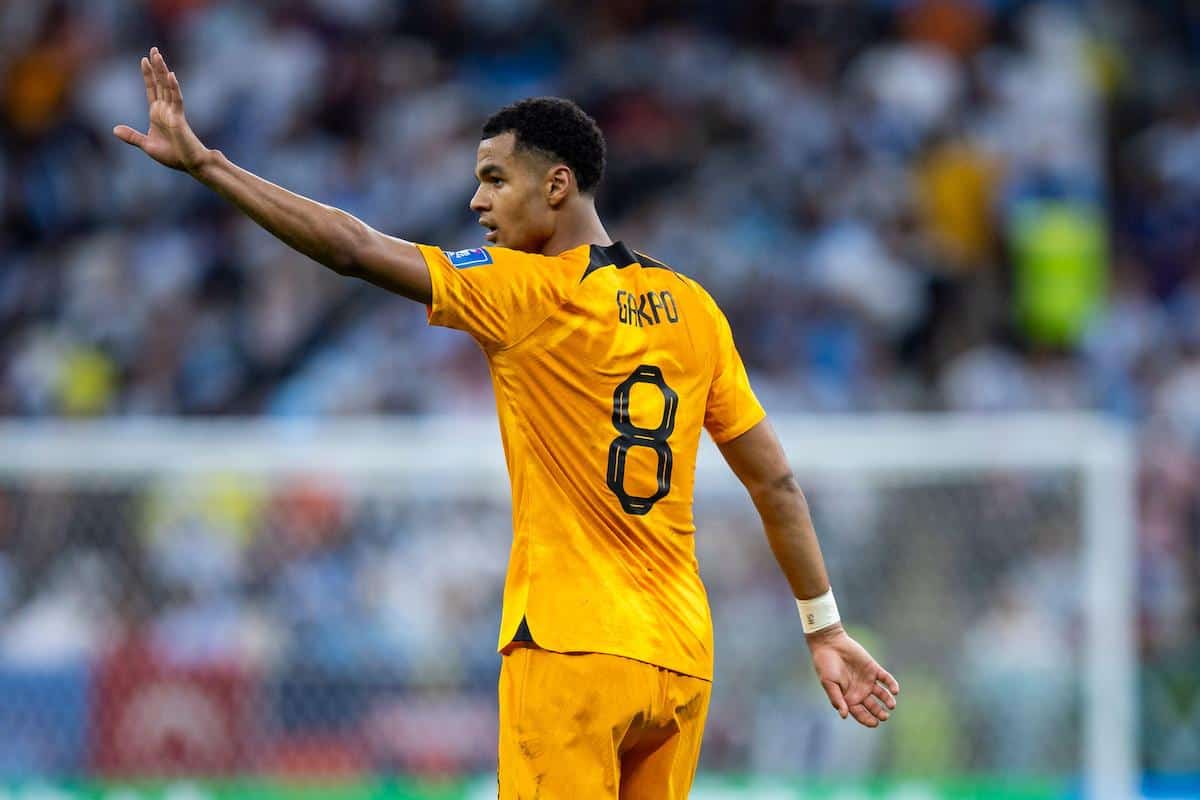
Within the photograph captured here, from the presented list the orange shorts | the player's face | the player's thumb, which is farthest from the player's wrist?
the orange shorts

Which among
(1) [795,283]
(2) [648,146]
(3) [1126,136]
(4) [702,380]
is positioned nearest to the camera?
(4) [702,380]

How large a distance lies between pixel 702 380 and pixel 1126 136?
1022cm

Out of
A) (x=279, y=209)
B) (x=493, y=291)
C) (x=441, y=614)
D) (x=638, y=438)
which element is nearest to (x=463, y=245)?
(x=441, y=614)

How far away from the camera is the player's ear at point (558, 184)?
4.02 metres

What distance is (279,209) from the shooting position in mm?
3627

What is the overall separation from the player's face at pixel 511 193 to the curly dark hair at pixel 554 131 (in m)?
0.03

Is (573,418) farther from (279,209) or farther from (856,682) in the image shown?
(856,682)

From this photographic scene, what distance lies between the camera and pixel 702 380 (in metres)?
4.13

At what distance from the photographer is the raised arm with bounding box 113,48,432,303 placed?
3625 millimetres

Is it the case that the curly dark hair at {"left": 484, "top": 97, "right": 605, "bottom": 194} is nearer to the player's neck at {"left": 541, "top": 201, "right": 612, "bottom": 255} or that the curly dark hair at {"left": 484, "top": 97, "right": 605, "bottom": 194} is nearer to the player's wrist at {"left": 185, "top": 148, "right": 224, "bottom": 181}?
the player's neck at {"left": 541, "top": 201, "right": 612, "bottom": 255}

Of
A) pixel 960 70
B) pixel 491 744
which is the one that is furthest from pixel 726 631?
pixel 960 70

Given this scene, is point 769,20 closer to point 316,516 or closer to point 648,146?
point 648,146

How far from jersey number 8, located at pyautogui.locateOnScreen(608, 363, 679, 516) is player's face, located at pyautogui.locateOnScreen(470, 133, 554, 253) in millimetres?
385

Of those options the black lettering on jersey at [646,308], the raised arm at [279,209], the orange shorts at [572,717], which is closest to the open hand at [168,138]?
the raised arm at [279,209]
